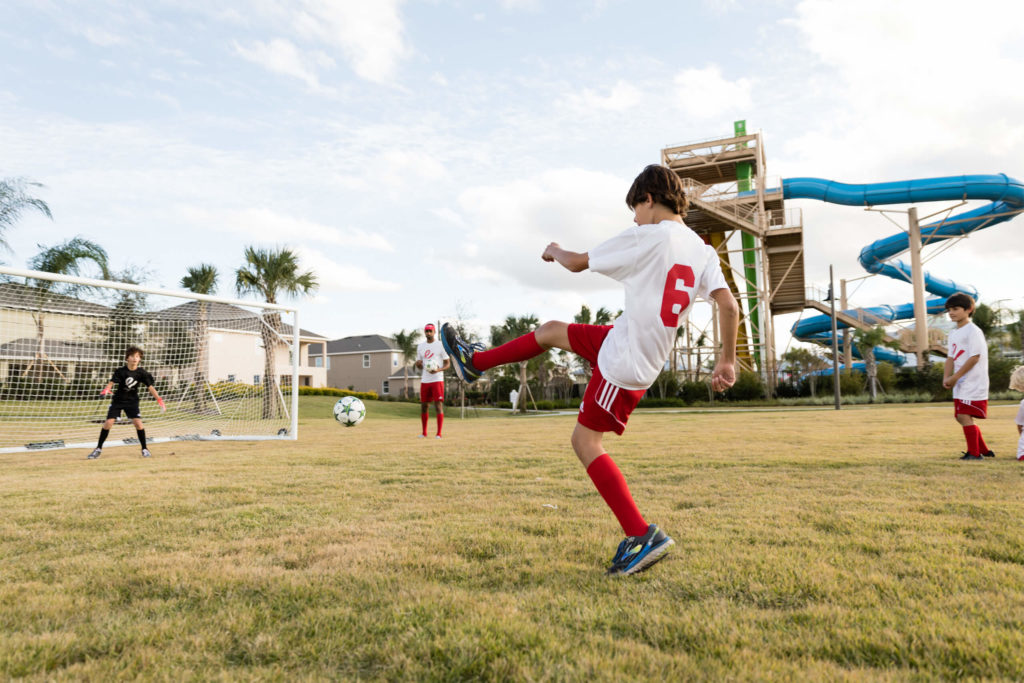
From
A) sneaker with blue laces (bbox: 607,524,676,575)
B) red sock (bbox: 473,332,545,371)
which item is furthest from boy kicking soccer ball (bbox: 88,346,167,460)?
sneaker with blue laces (bbox: 607,524,676,575)

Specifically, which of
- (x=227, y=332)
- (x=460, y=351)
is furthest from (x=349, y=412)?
(x=460, y=351)

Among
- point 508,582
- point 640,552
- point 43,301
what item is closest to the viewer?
point 508,582

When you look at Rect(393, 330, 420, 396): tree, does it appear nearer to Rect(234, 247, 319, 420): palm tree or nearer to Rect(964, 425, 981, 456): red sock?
Rect(234, 247, 319, 420): palm tree

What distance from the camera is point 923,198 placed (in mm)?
34250

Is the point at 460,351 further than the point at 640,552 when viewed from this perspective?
Yes

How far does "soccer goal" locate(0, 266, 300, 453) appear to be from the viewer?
13266 millimetres

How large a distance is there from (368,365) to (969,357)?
64670 millimetres

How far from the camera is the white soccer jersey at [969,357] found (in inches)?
290

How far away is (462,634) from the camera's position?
85.9 inches

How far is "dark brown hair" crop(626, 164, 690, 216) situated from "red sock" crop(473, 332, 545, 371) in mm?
1068

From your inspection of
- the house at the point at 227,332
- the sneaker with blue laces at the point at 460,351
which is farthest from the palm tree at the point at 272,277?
the sneaker with blue laces at the point at 460,351

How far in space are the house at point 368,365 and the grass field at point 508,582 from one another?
205 feet

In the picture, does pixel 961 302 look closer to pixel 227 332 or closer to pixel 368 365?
pixel 227 332

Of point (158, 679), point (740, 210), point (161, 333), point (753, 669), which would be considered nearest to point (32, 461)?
point (161, 333)
